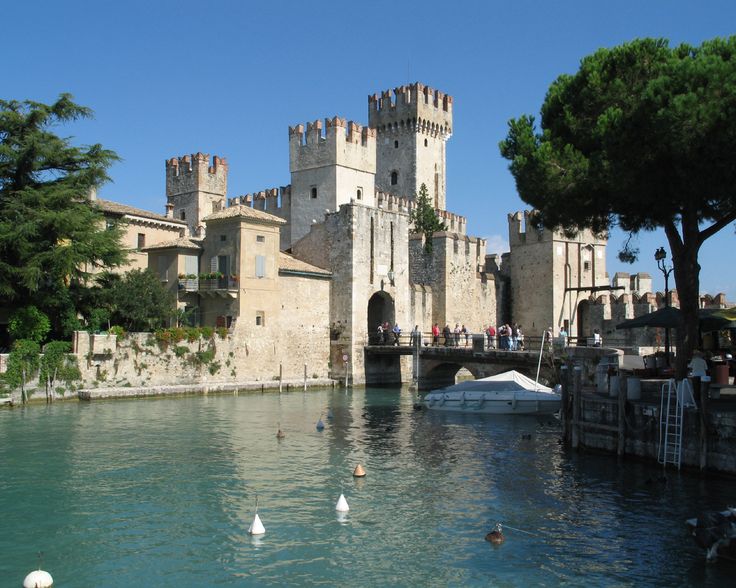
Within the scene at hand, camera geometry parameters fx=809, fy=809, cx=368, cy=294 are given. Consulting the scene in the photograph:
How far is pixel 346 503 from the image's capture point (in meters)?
13.1

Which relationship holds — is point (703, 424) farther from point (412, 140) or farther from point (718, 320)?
point (412, 140)

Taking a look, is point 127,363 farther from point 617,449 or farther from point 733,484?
point 733,484

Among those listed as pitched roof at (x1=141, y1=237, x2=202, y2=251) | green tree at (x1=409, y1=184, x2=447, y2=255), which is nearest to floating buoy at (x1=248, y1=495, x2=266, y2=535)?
pitched roof at (x1=141, y1=237, x2=202, y2=251)

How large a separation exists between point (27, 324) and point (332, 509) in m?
18.6

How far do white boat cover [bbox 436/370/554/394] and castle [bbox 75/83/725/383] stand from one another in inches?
411

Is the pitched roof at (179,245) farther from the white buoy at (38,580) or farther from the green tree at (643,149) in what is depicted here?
the white buoy at (38,580)

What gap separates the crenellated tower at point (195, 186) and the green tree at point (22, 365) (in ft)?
68.9

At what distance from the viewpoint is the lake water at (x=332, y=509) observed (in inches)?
403

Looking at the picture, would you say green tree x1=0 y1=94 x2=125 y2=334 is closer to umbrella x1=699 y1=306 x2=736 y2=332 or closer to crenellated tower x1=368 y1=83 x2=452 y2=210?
umbrella x1=699 y1=306 x2=736 y2=332

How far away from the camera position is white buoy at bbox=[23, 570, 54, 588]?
9.32m

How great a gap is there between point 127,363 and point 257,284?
6.82 metres

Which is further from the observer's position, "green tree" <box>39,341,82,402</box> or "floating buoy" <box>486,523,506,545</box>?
"green tree" <box>39,341,82,402</box>

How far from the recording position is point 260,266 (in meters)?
34.2

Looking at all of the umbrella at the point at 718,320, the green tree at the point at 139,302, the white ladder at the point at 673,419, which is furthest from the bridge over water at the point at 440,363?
the white ladder at the point at 673,419
